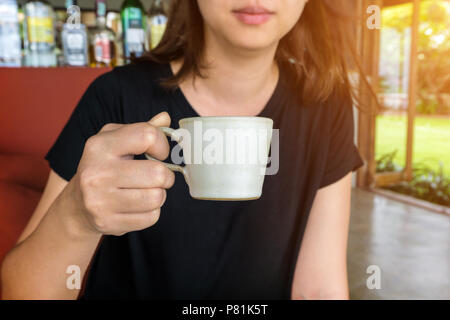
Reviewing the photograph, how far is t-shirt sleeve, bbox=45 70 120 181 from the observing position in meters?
0.74

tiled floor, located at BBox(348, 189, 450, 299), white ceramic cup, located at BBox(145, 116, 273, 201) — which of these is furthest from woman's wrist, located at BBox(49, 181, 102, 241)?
tiled floor, located at BBox(348, 189, 450, 299)

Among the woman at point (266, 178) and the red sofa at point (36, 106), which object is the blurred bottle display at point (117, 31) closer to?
the red sofa at point (36, 106)

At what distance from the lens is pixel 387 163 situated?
466cm

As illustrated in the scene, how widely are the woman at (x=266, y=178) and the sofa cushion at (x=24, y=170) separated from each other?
235mm

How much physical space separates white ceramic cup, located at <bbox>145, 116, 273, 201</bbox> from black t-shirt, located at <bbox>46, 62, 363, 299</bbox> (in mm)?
316

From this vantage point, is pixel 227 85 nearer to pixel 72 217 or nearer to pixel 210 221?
pixel 210 221

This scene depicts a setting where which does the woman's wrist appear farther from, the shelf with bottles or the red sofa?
the shelf with bottles

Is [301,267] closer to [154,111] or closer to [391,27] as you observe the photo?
[154,111]

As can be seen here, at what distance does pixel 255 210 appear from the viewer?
34.8 inches

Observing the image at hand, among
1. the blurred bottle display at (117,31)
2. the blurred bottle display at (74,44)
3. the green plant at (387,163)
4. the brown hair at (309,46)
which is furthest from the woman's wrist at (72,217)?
the green plant at (387,163)

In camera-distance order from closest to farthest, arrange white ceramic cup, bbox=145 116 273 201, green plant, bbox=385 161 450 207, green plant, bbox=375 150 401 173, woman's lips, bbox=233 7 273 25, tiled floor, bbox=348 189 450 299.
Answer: white ceramic cup, bbox=145 116 273 201 → woman's lips, bbox=233 7 273 25 → tiled floor, bbox=348 189 450 299 → green plant, bbox=385 161 450 207 → green plant, bbox=375 150 401 173

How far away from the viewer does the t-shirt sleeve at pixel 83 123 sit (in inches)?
29.2

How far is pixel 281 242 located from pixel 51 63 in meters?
1.06
